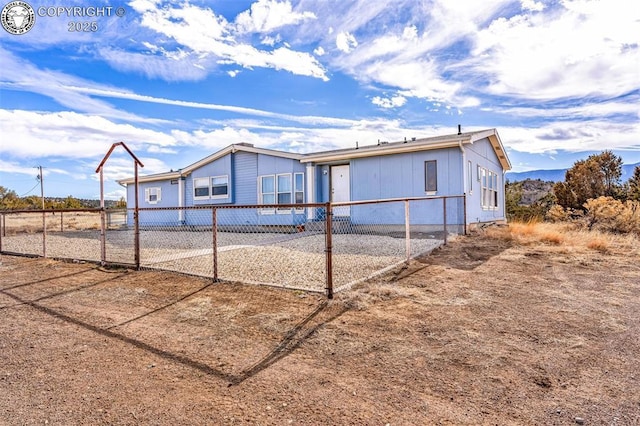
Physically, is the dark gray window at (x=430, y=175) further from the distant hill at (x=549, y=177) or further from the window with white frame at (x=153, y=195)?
the window with white frame at (x=153, y=195)

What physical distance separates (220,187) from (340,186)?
638 centimetres

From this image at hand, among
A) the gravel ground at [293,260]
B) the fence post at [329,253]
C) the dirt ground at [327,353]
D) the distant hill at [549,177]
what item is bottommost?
the dirt ground at [327,353]

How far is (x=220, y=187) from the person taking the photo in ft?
58.1

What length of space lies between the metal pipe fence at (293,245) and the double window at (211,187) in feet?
3.04

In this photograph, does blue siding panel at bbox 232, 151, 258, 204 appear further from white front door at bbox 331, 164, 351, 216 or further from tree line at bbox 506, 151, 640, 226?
tree line at bbox 506, 151, 640, 226

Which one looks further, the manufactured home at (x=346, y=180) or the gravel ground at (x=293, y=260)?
the manufactured home at (x=346, y=180)

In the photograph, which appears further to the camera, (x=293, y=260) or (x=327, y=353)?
(x=293, y=260)

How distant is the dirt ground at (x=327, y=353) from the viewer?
2.45 meters

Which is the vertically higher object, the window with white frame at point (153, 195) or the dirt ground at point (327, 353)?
the window with white frame at point (153, 195)

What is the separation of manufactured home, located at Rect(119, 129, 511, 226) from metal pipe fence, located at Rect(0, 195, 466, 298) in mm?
114

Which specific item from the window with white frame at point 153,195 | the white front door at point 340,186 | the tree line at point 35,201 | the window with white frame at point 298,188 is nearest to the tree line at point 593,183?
the white front door at point 340,186

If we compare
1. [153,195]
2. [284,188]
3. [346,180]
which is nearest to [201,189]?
[153,195]

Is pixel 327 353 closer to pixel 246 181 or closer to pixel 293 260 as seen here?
pixel 293 260

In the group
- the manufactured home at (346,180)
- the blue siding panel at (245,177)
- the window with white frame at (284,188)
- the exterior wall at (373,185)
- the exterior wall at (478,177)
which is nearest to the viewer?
the exterior wall at (373,185)
